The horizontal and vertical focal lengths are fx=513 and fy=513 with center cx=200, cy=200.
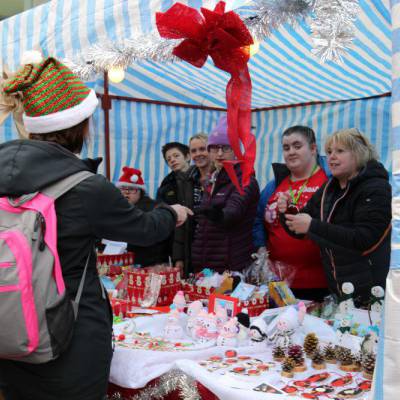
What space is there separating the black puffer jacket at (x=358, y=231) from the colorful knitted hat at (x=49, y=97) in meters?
1.28

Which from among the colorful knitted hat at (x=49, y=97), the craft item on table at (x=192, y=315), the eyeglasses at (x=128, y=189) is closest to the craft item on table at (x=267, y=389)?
the craft item on table at (x=192, y=315)

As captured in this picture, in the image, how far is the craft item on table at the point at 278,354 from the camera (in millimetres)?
2018

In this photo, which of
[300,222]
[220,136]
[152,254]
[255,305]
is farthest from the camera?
[152,254]

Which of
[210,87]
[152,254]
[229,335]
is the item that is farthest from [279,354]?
[210,87]

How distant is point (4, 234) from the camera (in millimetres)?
1435

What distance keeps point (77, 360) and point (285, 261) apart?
67.2 inches

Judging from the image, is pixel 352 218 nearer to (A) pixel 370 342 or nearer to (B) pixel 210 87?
(A) pixel 370 342

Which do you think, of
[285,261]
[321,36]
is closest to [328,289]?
[285,261]

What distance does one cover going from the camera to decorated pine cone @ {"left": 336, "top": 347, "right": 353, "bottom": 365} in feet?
6.29

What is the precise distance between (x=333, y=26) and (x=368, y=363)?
3.97 ft

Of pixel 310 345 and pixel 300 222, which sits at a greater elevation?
pixel 300 222

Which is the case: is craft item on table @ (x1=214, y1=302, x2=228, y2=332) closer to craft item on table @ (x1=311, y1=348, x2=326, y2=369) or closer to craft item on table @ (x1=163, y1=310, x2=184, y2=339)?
craft item on table @ (x1=163, y1=310, x2=184, y2=339)

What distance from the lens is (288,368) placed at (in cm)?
186

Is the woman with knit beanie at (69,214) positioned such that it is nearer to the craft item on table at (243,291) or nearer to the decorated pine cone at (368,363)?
the decorated pine cone at (368,363)
